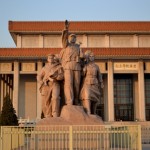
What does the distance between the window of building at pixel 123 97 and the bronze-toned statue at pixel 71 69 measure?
2748cm

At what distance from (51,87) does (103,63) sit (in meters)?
24.2

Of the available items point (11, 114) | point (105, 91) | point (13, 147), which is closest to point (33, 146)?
point (13, 147)

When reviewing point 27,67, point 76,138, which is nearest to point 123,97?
point 27,67

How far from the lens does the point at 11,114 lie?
56.9 feet

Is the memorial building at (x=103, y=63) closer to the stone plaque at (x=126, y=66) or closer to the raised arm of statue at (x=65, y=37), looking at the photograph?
the stone plaque at (x=126, y=66)

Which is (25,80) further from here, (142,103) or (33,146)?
(33,146)

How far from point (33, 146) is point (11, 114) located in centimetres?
963

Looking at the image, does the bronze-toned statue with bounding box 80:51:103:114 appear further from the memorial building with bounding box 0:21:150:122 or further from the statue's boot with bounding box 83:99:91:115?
the memorial building with bounding box 0:21:150:122

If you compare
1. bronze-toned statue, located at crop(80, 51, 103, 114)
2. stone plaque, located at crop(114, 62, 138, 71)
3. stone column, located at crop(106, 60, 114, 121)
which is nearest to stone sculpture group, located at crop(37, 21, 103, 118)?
bronze-toned statue, located at crop(80, 51, 103, 114)

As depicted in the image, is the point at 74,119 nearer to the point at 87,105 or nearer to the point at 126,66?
the point at 87,105

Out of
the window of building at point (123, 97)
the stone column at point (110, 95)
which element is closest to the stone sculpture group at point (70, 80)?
the stone column at point (110, 95)

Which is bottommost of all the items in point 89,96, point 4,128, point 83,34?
point 4,128

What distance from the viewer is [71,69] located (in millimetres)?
9242

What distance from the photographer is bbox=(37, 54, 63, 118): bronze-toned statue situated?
29.8 feet
